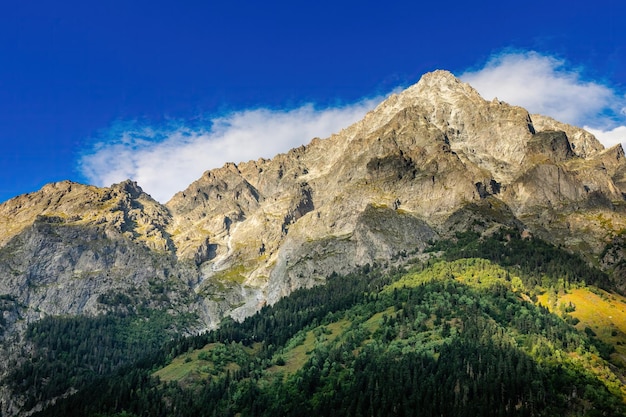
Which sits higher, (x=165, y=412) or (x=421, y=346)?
(x=421, y=346)

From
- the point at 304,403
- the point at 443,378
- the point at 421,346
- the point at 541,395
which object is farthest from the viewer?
the point at 421,346

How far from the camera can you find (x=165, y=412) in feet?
648

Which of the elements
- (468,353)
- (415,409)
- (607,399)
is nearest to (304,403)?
(415,409)

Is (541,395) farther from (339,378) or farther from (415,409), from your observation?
(339,378)

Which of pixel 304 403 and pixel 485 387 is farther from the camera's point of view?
pixel 304 403

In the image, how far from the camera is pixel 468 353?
17938cm

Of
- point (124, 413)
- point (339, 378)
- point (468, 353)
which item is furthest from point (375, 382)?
point (124, 413)

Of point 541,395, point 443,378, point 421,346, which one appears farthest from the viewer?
point 421,346

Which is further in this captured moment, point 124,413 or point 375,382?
point 124,413

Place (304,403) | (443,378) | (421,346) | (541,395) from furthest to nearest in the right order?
(421,346), (304,403), (443,378), (541,395)

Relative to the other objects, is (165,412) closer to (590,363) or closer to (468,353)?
(468,353)

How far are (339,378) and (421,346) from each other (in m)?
28.9

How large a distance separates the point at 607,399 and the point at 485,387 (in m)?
33.1

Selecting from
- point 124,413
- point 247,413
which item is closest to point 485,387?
point 247,413
